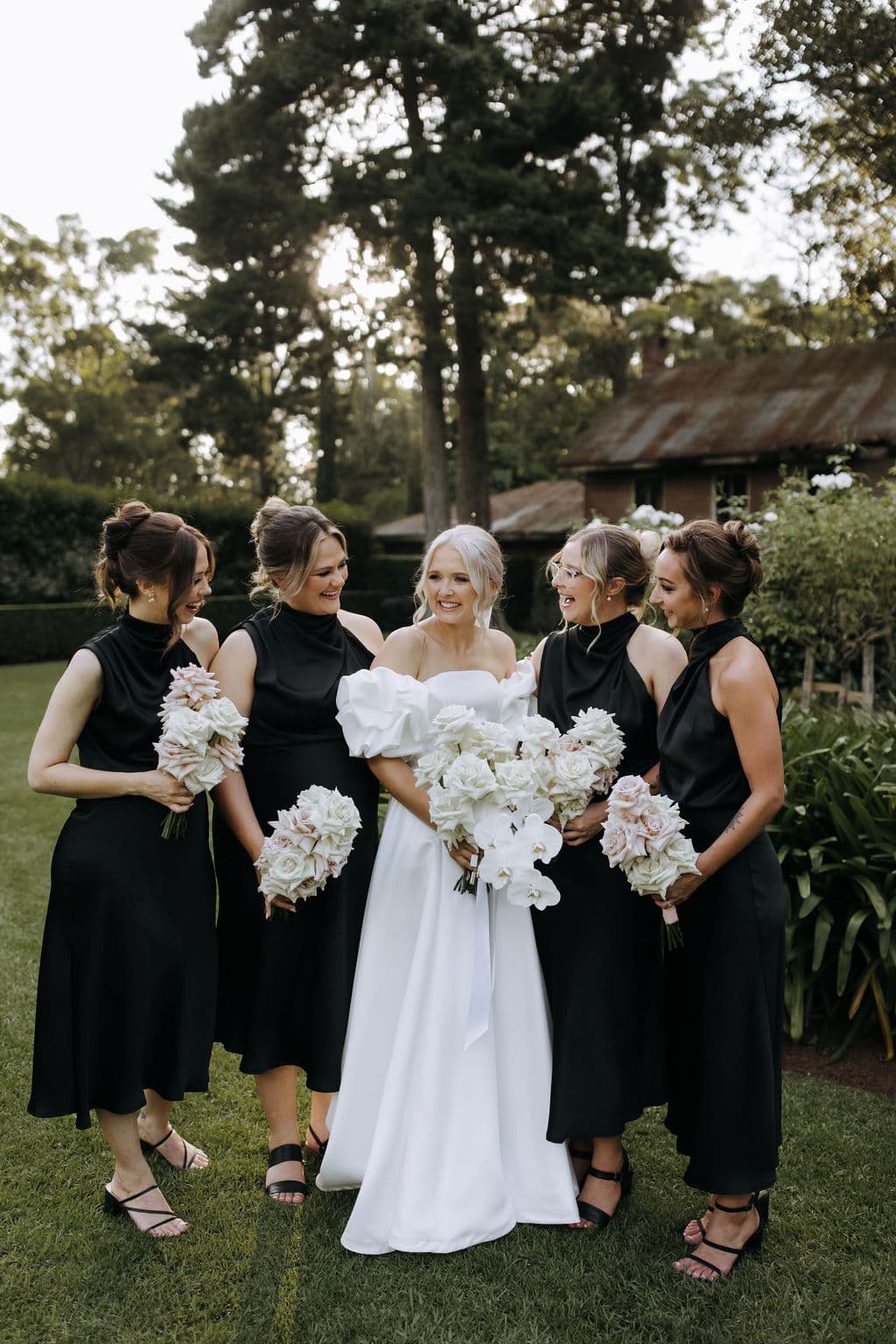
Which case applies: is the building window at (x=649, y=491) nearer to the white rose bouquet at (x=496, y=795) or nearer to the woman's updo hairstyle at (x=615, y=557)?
the woman's updo hairstyle at (x=615, y=557)

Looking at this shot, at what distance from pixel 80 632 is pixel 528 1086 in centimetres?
2136

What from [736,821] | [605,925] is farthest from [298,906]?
[736,821]

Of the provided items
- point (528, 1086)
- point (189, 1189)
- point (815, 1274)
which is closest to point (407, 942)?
point (528, 1086)

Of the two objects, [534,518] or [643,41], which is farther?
[534,518]

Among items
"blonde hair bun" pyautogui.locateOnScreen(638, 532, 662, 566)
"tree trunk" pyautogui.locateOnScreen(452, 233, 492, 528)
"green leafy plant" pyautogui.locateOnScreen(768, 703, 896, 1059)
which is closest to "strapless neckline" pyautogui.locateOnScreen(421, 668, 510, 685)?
"blonde hair bun" pyautogui.locateOnScreen(638, 532, 662, 566)

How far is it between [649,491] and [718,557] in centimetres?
2454

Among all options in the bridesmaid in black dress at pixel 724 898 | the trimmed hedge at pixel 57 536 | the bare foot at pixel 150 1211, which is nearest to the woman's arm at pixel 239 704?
the bare foot at pixel 150 1211

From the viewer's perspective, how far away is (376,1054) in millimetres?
3801

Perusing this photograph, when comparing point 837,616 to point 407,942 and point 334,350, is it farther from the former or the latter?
point 334,350

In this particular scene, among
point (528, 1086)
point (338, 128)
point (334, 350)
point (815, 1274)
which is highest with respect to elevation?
point (338, 128)

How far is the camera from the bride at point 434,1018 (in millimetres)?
3561

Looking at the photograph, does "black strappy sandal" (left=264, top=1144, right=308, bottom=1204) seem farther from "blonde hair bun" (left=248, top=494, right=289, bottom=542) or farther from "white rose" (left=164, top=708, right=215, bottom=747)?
"blonde hair bun" (left=248, top=494, right=289, bottom=542)

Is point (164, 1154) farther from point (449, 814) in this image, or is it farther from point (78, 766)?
point (449, 814)

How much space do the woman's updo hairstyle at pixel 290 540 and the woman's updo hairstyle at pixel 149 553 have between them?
31 cm
